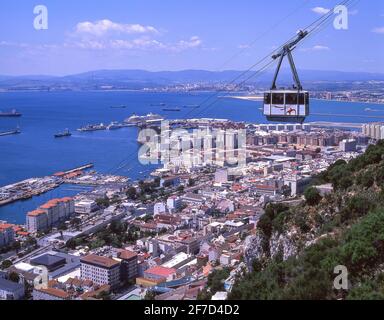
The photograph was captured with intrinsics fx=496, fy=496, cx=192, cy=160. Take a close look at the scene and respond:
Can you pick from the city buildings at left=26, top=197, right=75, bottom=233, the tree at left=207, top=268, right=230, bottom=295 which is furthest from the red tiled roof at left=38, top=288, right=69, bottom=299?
the city buildings at left=26, top=197, right=75, bottom=233

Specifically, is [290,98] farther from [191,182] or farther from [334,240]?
[191,182]

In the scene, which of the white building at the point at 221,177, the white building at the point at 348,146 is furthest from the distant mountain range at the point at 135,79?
the white building at the point at 221,177

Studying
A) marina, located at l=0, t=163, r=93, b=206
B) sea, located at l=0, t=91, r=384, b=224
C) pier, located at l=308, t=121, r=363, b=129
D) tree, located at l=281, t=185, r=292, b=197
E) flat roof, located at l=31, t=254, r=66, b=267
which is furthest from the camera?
pier, located at l=308, t=121, r=363, b=129

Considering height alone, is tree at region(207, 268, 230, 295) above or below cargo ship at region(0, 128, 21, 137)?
below

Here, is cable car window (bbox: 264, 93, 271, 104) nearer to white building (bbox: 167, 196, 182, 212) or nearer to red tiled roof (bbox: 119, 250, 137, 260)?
red tiled roof (bbox: 119, 250, 137, 260)

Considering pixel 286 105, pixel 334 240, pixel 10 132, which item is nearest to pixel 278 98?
pixel 286 105

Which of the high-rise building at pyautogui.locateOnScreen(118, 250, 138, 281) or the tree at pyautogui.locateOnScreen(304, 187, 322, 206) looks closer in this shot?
the tree at pyautogui.locateOnScreen(304, 187, 322, 206)

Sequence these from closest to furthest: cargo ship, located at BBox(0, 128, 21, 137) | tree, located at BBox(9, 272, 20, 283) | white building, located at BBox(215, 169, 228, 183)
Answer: tree, located at BBox(9, 272, 20, 283) → white building, located at BBox(215, 169, 228, 183) → cargo ship, located at BBox(0, 128, 21, 137)
